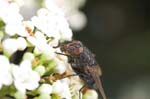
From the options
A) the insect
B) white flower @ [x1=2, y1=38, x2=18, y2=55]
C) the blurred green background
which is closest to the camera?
white flower @ [x1=2, y1=38, x2=18, y2=55]

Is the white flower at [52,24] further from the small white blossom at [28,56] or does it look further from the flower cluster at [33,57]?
the small white blossom at [28,56]

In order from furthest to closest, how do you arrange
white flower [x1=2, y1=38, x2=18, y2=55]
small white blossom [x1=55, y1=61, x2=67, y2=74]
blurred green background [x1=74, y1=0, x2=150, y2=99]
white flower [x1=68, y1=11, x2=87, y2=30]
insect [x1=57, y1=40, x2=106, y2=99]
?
blurred green background [x1=74, y1=0, x2=150, y2=99], white flower [x1=68, y1=11, x2=87, y2=30], insect [x1=57, y1=40, x2=106, y2=99], small white blossom [x1=55, y1=61, x2=67, y2=74], white flower [x1=2, y1=38, x2=18, y2=55]

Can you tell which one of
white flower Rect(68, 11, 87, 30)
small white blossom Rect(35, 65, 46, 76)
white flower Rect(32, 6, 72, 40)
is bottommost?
small white blossom Rect(35, 65, 46, 76)

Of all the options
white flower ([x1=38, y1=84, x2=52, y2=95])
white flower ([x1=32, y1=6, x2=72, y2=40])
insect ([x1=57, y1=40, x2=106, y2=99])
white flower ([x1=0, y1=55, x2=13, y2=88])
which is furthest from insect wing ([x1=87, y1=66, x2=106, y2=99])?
white flower ([x1=0, y1=55, x2=13, y2=88])

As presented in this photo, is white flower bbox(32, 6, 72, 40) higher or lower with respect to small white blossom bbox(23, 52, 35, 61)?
higher

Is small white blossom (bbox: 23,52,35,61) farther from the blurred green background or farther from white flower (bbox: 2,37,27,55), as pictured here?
the blurred green background

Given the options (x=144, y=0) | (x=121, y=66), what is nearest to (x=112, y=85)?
(x=121, y=66)

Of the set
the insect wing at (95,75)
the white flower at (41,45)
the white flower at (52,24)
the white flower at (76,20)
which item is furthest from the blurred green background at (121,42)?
the white flower at (41,45)
